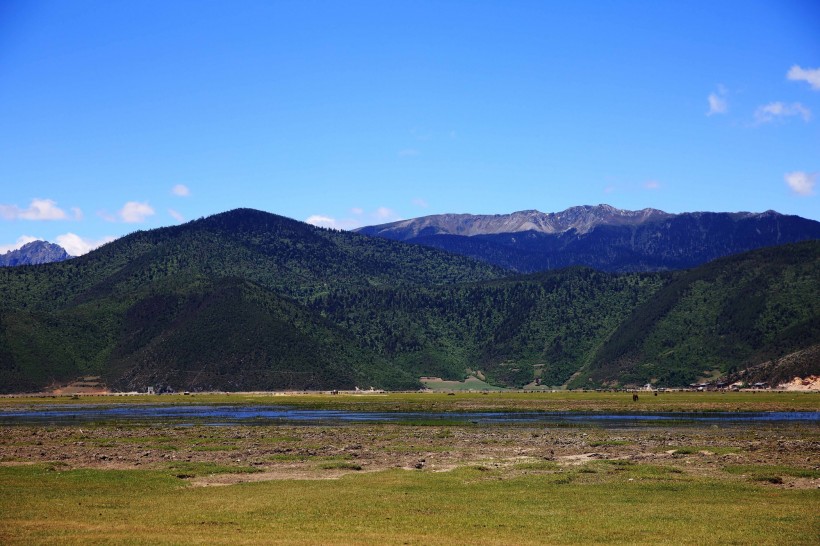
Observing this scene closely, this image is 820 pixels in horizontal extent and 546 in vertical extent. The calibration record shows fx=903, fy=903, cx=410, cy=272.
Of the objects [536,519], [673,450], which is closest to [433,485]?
[536,519]

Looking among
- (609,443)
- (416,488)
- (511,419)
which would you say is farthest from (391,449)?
(511,419)

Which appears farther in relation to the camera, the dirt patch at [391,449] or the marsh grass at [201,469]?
the dirt patch at [391,449]

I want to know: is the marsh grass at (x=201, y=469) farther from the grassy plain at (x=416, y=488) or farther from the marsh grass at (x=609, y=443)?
the marsh grass at (x=609, y=443)

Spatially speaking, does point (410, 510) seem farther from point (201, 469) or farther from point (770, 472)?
point (770, 472)

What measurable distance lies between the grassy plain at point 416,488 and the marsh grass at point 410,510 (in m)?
0.11

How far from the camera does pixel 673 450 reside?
57125 millimetres

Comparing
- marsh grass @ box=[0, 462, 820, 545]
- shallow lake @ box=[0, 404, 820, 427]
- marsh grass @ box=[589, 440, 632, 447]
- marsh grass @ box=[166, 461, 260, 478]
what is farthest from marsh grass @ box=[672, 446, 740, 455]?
marsh grass @ box=[166, 461, 260, 478]

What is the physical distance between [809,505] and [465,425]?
50.9 m

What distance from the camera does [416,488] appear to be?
141 ft

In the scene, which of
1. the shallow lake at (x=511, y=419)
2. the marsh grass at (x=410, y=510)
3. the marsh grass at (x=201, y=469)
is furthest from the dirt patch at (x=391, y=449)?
the shallow lake at (x=511, y=419)

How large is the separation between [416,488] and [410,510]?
6190mm

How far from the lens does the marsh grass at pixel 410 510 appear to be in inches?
1235

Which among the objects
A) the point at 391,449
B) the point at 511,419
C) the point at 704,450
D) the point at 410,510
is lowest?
the point at 410,510

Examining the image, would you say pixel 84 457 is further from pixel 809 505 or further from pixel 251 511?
pixel 809 505
